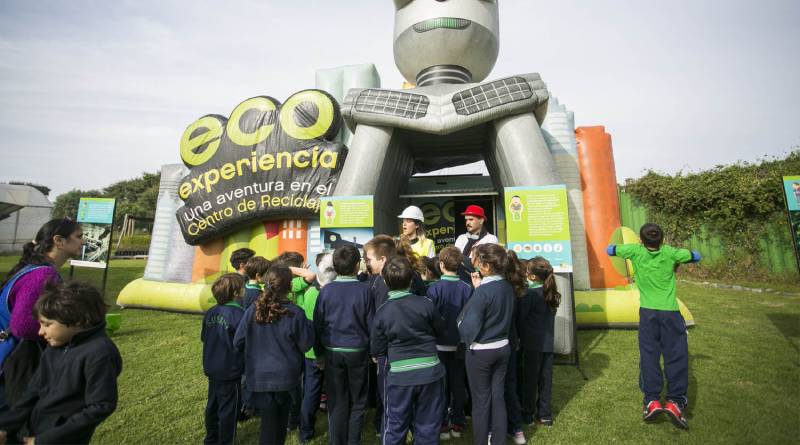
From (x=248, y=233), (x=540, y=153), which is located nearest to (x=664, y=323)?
(x=540, y=153)

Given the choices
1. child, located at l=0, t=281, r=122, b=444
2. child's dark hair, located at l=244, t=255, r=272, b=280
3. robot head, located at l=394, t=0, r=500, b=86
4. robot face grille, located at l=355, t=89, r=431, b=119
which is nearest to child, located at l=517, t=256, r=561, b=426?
child's dark hair, located at l=244, t=255, r=272, b=280

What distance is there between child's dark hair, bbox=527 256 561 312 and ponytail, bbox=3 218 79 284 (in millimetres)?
3501

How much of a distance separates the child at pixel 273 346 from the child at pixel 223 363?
0.23 metres

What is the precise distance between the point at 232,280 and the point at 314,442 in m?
1.41

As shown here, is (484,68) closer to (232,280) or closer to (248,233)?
(248,233)

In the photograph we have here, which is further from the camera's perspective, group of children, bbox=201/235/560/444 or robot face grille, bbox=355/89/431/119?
robot face grille, bbox=355/89/431/119

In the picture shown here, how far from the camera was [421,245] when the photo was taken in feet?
14.0

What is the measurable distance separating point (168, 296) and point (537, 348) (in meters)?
7.51

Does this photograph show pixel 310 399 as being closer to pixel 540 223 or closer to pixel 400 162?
pixel 540 223

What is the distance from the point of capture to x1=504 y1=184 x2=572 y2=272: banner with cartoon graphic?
4.97m

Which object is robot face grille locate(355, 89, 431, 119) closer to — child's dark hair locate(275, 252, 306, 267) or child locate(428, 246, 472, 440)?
child's dark hair locate(275, 252, 306, 267)

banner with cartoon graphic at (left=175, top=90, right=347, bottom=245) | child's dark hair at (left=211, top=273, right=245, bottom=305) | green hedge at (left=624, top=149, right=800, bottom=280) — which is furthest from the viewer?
green hedge at (left=624, top=149, right=800, bottom=280)

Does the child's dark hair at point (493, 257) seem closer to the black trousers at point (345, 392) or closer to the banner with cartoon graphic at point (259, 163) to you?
the black trousers at point (345, 392)

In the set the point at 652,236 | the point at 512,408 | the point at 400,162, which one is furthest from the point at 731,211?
the point at 512,408
